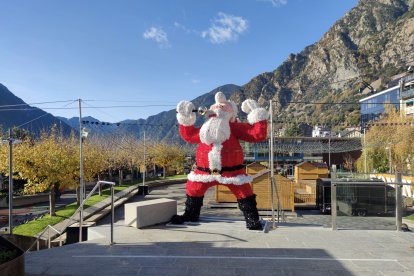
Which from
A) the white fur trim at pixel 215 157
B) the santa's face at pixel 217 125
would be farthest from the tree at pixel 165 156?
the white fur trim at pixel 215 157

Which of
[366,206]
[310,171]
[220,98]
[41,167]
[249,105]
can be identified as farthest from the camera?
[310,171]

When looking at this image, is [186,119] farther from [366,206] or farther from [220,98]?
[366,206]

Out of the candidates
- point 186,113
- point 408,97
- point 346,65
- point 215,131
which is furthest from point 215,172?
point 346,65

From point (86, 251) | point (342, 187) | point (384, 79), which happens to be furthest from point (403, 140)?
point (384, 79)

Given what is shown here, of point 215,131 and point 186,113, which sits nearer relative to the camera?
point 215,131

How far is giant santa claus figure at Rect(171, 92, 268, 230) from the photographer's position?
9.15 meters

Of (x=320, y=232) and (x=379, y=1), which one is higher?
(x=379, y=1)

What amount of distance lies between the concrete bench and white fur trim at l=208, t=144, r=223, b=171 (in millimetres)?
2003

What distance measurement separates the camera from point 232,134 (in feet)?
31.0

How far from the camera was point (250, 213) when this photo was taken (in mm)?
9125

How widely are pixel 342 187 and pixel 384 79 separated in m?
120

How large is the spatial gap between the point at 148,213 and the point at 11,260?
5.17m

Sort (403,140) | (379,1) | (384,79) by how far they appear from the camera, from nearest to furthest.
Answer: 1. (403,140)
2. (384,79)
3. (379,1)

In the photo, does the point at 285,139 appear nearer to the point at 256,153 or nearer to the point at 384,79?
the point at 256,153
